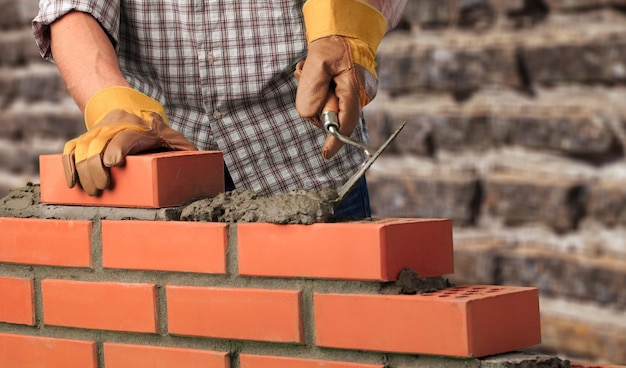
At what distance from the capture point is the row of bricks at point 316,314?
1.56 meters

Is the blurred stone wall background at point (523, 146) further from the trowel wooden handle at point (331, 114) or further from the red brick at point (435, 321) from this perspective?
the red brick at point (435, 321)

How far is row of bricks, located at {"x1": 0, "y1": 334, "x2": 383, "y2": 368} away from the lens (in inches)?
67.8

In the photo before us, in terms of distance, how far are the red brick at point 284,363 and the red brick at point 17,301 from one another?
426mm

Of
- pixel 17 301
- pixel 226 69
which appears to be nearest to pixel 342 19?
pixel 226 69

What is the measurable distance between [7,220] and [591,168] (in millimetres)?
1627

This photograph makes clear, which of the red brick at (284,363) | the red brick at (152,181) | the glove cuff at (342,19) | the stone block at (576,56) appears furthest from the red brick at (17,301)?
the stone block at (576,56)

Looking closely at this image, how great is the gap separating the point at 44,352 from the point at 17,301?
0.34ft

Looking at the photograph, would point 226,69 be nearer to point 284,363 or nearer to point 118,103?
point 118,103

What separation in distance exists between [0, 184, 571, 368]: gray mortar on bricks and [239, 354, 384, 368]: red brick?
10 mm

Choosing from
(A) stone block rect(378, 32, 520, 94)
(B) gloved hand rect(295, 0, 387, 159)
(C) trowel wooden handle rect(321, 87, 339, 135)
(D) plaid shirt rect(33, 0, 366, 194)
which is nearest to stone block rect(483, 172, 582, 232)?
Result: (A) stone block rect(378, 32, 520, 94)

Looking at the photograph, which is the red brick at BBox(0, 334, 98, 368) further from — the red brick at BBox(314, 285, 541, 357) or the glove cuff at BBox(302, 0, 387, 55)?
the glove cuff at BBox(302, 0, 387, 55)

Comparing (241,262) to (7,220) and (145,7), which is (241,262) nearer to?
(7,220)

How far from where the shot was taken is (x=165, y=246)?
1.80 m

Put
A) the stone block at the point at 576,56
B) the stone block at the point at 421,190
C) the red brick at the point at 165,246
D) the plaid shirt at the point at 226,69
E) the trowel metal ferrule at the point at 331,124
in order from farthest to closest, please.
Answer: the stone block at the point at 421,190 → the stone block at the point at 576,56 → the plaid shirt at the point at 226,69 → the trowel metal ferrule at the point at 331,124 → the red brick at the point at 165,246
